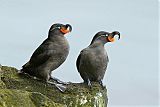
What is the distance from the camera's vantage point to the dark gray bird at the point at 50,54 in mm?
11109

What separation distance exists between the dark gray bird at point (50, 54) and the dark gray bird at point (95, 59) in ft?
4.08

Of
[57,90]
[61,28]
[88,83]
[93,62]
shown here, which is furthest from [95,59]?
[57,90]

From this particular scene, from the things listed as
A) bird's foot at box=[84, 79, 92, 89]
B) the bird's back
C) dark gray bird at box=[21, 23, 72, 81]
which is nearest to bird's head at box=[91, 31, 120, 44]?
the bird's back

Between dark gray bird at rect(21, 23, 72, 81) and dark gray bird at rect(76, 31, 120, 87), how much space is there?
4.08ft

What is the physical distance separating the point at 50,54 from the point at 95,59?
5.26ft

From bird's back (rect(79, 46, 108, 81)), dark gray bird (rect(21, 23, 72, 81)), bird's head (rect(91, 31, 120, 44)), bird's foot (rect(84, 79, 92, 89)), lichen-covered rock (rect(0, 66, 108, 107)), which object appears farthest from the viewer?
bird's head (rect(91, 31, 120, 44))

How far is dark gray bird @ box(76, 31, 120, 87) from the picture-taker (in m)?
12.3

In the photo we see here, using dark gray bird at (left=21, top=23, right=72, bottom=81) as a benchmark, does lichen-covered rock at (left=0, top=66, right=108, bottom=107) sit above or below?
below

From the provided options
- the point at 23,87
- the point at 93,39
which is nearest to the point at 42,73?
the point at 23,87

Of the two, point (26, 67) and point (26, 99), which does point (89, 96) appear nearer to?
point (26, 67)

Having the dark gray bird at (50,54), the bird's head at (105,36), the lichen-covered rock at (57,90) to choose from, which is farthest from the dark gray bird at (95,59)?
the dark gray bird at (50,54)

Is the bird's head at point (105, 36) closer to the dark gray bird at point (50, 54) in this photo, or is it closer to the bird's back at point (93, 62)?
the bird's back at point (93, 62)

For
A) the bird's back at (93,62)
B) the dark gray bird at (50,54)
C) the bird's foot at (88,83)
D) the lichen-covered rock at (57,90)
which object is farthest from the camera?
the bird's back at (93,62)

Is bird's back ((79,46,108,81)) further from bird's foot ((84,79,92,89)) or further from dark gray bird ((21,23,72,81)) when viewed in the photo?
dark gray bird ((21,23,72,81))
